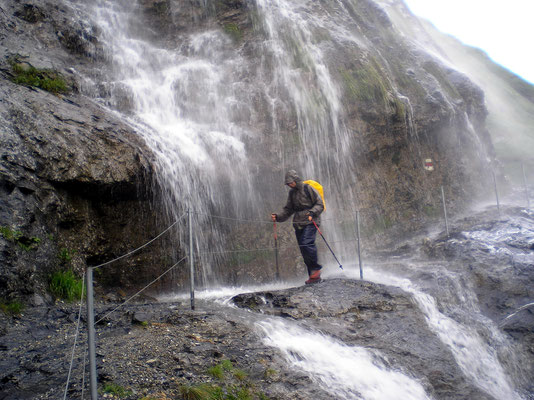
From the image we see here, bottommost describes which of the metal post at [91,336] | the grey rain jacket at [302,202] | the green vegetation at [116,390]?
the green vegetation at [116,390]

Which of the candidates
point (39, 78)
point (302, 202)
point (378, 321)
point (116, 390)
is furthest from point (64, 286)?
point (39, 78)

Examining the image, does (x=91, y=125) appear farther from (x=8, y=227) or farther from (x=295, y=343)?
(x=295, y=343)

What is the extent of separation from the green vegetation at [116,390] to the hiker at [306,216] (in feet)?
14.3

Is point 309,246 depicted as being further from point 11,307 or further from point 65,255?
point 11,307

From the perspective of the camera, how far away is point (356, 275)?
29.1ft

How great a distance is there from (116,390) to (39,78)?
23.3 feet

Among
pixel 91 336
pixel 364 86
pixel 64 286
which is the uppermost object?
pixel 364 86

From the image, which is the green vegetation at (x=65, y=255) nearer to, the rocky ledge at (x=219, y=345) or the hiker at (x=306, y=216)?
the rocky ledge at (x=219, y=345)

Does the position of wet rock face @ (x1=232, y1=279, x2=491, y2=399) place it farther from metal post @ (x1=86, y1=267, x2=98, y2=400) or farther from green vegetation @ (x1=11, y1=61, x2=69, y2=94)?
green vegetation @ (x1=11, y1=61, x2=69, y2=94)

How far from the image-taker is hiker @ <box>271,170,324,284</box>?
726 centimetres

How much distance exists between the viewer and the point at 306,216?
732 cm

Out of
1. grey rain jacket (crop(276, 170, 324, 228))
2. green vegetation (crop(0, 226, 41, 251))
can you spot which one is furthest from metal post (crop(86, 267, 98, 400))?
grey rain jacket (crop(276, 170, 324, 228))

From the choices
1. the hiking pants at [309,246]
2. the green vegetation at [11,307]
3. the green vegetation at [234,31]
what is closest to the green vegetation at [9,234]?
the green vegetation at [11,307]

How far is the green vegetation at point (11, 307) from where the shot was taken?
4.76m
